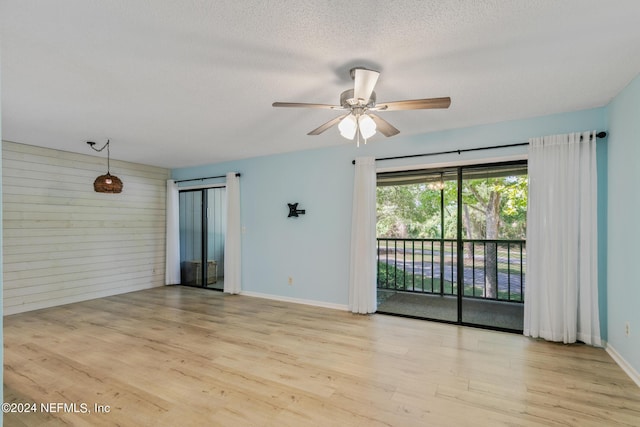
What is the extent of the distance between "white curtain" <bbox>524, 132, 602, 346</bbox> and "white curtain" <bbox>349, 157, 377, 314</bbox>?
69.2 inches

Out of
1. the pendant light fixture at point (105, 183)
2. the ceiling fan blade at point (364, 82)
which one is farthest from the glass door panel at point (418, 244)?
the pendant light fixture at point (105, 183)

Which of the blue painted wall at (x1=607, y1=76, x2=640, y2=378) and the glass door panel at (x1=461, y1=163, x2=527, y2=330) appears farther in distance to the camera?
the glass door panel at (x1=461, y1=163, x2=527, y2=330)

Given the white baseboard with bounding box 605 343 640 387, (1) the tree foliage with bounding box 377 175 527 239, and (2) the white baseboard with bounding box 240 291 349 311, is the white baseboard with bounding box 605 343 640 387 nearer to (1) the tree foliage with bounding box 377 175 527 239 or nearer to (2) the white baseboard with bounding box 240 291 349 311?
(1) the tree foliage with bounding box 377 175 527 239

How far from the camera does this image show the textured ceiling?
5.86 ft

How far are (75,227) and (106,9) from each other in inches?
172

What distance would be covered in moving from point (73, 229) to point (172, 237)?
5.16 feet

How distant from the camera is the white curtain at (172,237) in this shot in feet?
20.1

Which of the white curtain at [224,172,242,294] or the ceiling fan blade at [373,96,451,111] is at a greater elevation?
the ceiling fan blade at [373,96,451,111]

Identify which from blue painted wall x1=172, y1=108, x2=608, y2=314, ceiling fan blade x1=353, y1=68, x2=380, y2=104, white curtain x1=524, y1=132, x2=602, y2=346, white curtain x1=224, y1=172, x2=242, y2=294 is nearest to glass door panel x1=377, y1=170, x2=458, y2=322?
blue painted wall x1=172, y1=108, x2=608, y2=314

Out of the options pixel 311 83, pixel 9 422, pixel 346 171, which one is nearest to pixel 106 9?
pixel 311 83

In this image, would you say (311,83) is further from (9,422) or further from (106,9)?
(9,422)

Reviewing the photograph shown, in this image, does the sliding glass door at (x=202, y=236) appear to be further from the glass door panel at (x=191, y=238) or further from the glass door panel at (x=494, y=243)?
the glass door panel at (x=494, y=243)

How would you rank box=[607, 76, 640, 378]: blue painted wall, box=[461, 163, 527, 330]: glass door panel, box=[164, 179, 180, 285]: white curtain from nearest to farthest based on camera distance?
box=[607, 76, 640, 378]: blue painted wall, box=[461, 163, 527, 330]: glass door panel, box=[164, 179, 180, 285]: white curtain

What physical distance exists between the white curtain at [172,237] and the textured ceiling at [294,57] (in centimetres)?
267
